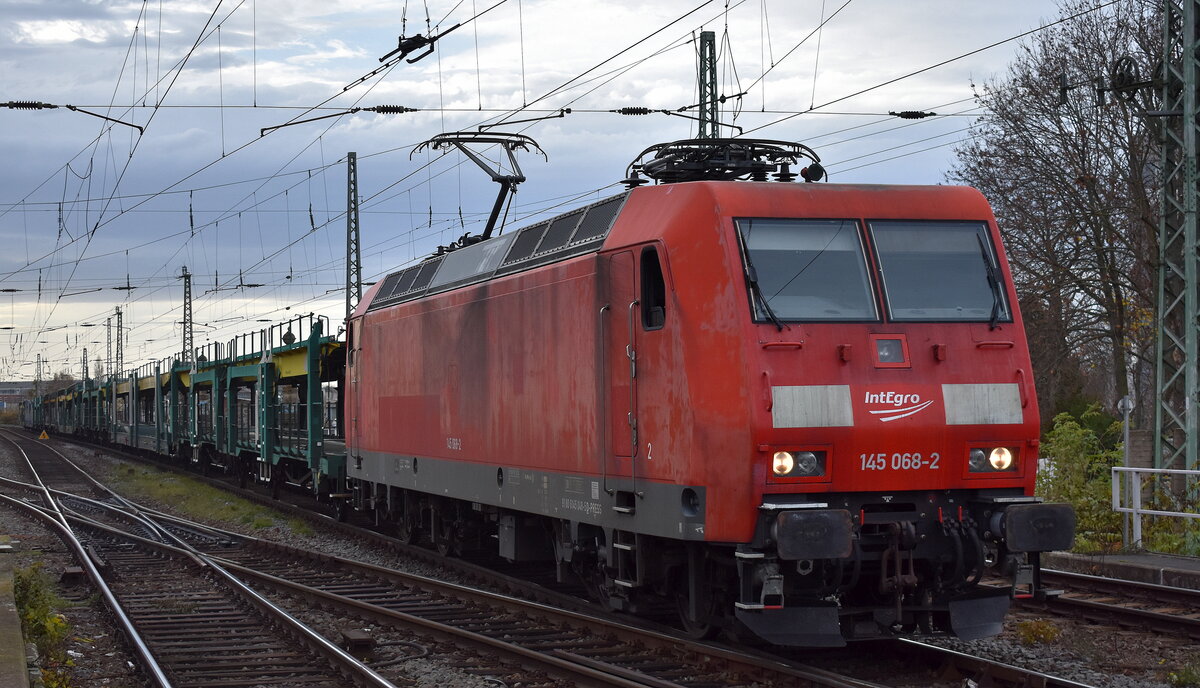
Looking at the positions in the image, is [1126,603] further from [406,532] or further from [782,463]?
[406,532]

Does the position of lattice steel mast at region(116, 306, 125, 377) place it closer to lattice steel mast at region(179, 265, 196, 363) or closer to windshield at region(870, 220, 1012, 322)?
lattice steel mast at region(179, 265, 196, 363)

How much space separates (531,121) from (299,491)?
45.5 feet

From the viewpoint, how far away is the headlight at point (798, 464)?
8.51m

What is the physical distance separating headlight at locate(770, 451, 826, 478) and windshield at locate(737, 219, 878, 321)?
3.10 feet

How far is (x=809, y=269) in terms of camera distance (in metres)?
9.11

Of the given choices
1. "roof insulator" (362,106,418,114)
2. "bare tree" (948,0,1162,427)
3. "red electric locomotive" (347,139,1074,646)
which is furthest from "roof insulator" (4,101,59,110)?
"bare tree" (948,0,1162,427)

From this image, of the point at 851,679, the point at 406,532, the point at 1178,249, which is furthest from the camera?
the point at 406,532

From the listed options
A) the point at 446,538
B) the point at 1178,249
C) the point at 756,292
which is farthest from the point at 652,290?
the point at 1178,249

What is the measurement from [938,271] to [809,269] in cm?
103

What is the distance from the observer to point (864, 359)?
8820mm

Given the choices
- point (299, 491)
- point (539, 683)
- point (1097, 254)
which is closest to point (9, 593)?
point (539, 683)

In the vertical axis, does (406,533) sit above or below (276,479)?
below

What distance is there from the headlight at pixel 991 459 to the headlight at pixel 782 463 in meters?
1.37

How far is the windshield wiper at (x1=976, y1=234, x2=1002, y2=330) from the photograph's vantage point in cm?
925
